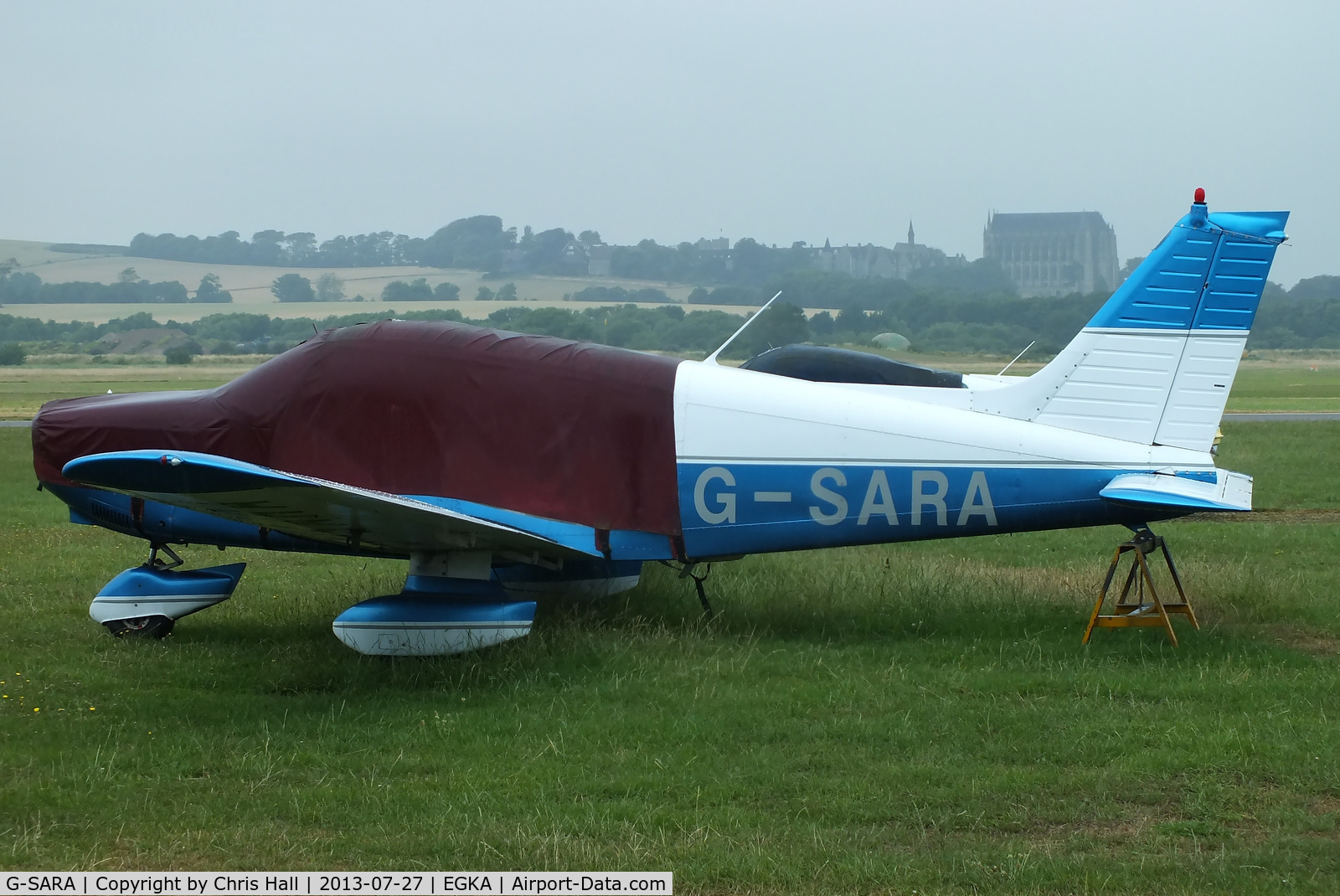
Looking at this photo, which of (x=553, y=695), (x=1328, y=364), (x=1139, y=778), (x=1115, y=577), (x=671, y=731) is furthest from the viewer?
(x=1328, y=364)

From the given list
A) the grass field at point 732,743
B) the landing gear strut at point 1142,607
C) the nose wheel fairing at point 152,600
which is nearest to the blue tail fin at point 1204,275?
the landing gear strut at point 1142,607

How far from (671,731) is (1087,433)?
131 inches

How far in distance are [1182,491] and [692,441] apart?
2.88 metres

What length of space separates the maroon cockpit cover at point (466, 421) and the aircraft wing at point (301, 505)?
39 cm

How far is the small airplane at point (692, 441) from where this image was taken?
23.1 ft

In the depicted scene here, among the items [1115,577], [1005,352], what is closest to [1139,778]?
[1115,577]

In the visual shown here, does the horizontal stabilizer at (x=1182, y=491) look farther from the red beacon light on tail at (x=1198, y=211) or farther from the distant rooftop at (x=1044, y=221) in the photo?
the distant rooftop at (x=1044, y=221)

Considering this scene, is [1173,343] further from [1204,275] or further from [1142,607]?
[1142,607]

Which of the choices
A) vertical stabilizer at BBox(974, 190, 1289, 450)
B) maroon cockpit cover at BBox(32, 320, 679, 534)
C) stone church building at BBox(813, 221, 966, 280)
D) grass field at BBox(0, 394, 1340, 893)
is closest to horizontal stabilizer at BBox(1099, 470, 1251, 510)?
vertical stabilizer at BBox(974, 190, 1289, 450)

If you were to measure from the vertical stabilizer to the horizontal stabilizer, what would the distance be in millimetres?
283

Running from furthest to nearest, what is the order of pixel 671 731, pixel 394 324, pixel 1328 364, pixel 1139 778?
pixel 1328 364
pixel 394 324
pixel 671 731
pixel 1139 778

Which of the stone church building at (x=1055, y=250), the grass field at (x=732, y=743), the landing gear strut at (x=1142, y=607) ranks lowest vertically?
the grass field at (x=732, y=743)

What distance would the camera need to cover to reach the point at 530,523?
7.22m

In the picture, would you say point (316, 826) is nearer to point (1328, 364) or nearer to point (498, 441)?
point (498, 441)
